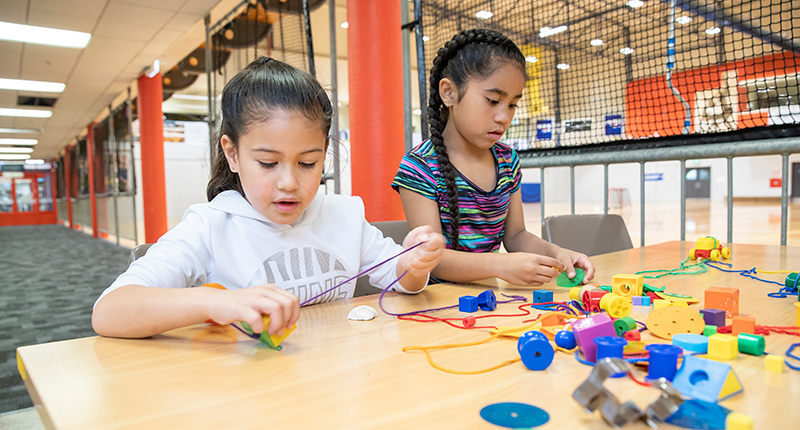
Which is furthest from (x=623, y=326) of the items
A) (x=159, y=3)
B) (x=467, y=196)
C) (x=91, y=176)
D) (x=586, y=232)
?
(x=91, y=176)

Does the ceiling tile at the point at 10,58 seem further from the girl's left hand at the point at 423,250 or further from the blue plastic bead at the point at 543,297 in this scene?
the blue plastic bead at the point at 543,297

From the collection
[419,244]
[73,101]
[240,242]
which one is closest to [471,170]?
[419,244]

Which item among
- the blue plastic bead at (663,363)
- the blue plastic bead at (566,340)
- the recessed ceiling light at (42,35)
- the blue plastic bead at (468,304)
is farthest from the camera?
the recessed ceiling light at (42,35)

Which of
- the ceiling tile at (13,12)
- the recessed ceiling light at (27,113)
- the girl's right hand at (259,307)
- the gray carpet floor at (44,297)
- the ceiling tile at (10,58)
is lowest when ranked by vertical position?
the gray carpet floor at (44,297)

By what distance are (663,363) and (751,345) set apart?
0.17m

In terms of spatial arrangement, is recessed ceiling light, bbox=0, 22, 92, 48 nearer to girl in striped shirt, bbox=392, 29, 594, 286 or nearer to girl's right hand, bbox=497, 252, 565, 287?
girl in striped shirt, bbox=392, 29, 594, 286

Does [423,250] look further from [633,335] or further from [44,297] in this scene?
[44,297]

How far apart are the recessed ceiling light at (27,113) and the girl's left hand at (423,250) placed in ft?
35.3

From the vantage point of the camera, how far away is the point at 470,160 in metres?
1.46

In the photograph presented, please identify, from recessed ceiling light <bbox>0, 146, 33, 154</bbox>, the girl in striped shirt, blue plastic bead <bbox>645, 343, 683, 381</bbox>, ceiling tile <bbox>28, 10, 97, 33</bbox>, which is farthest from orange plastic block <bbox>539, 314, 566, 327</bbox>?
recessed ceiling light <bbox>0, 146, 33, 154</bbox>

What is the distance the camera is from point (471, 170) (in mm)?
1447

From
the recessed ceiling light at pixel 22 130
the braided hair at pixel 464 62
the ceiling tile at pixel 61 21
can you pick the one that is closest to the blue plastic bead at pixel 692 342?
the braided hair at pixel 464 62

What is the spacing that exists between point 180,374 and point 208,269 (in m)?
0.44

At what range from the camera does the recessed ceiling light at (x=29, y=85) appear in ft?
23.6
